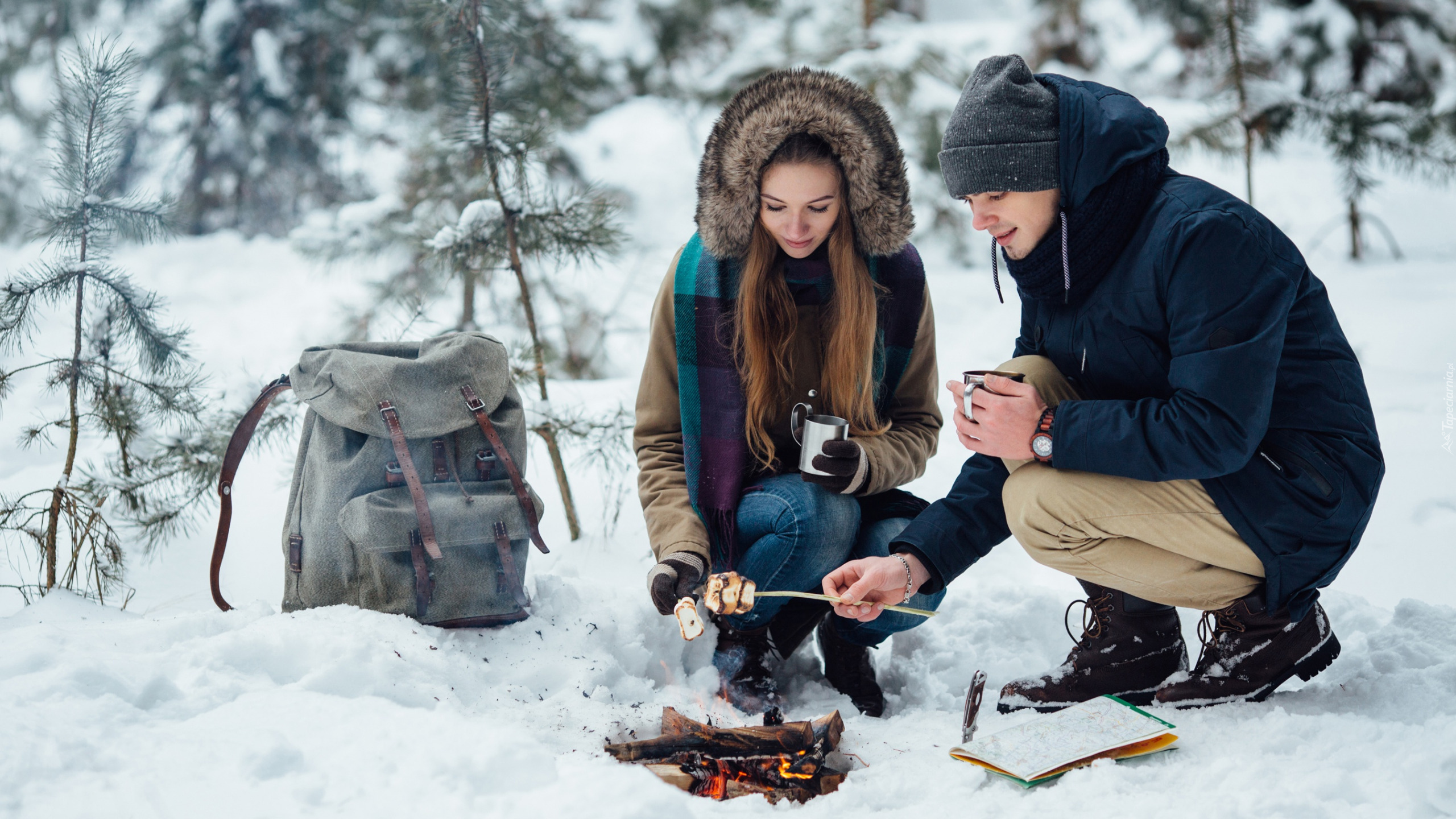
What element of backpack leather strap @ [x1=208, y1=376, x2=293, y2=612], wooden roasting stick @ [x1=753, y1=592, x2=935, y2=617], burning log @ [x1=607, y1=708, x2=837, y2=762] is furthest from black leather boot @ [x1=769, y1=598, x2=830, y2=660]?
backpack leather strap @ [x1=208, y1=376, x2=293, y2=612]

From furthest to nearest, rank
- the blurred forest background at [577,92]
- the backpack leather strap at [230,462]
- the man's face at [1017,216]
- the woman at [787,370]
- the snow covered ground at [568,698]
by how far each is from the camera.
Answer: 1. the blurred forest background at [577,92]
2. the backpack leather strap at [230,462]
3. the woman at [787,370]
4. the man's face at [1017,216]
5. the snow covered ground at [568,698]

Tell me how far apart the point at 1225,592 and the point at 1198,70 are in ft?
27.4

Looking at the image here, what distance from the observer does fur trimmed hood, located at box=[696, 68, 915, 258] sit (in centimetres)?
233

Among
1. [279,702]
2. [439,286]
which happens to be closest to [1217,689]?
[279,702]

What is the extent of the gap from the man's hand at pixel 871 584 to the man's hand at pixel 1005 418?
337mm

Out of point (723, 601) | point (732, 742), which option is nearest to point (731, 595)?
point (723, 601)

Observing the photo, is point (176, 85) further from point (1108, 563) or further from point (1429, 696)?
point (1429, 696)

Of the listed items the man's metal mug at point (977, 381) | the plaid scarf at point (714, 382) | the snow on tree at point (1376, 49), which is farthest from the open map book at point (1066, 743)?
the snow on tree at point (1376, 49)

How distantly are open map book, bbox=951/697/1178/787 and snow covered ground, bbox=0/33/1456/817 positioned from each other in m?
0.03

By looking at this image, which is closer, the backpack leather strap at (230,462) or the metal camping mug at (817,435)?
the metal camping mug at (817,435)

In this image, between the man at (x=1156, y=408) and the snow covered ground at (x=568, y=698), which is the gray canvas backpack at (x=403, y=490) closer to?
the snow covered ground at (x=568, y=698)

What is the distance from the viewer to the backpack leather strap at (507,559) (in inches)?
95.4

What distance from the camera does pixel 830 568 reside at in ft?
7.85

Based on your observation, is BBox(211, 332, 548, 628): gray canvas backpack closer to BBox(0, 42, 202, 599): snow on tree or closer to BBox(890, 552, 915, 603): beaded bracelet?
BBox(0, 42, 202, 599): snow on tree
